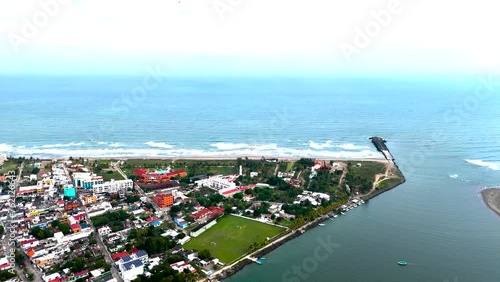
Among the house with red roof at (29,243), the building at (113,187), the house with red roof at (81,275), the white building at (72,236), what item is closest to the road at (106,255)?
the white building at (72,236)

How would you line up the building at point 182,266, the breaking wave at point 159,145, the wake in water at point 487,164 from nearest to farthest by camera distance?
the building at point 182,266 < the wake in water at point 487,164 < the breaking wave at point 159,145

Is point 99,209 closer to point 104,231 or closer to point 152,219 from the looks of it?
point 104,231

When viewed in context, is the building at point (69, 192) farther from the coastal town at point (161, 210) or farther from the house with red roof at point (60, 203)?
the house with red roof at point (60, 203)

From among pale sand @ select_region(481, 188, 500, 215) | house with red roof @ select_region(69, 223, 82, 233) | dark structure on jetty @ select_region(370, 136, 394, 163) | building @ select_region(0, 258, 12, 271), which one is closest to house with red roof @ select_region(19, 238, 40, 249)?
building @ select_region(0, 258, 12, 271)

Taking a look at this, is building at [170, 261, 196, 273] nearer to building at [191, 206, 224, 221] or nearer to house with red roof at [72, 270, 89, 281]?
house with red roof at [72, 270, 89, 281]

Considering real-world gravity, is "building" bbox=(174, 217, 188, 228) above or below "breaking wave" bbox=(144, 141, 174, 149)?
below

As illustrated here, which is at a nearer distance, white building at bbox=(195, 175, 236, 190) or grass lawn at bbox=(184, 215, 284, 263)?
grass lawn at bbox=(184, 215, 284, 263)

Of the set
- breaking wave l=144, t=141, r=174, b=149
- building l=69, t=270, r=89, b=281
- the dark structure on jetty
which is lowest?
building l=69, t=270, r=89, b=281

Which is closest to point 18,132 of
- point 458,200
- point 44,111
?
point 44,111
